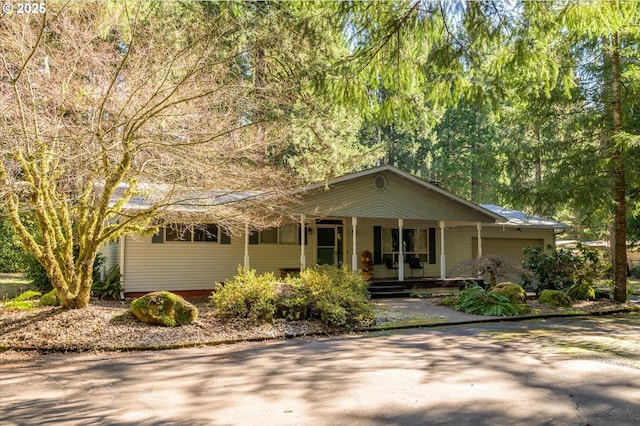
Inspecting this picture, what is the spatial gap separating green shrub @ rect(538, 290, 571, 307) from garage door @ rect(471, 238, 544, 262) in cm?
608

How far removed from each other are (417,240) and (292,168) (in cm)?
575

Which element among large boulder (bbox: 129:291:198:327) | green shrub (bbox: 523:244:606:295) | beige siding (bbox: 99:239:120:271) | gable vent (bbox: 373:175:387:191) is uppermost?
gable vent (bbox: 373:175:387:191)

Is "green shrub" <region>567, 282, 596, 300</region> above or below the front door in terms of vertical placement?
below

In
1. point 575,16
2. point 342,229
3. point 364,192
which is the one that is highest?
point 575,16

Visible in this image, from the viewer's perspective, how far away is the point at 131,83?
26.8 ft

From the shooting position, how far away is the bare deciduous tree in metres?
7.47

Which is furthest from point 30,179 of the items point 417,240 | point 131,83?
point 417,240

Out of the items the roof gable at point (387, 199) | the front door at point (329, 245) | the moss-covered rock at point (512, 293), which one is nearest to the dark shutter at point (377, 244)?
the front door at point (329, 245)

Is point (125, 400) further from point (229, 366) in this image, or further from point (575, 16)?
point (575, 16)

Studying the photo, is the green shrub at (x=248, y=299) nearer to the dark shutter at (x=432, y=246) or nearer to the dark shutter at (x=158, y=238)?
the dark shutter at (x=158, y=238)

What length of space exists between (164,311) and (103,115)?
377cm

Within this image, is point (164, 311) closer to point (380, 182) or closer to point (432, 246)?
point (380, 182)

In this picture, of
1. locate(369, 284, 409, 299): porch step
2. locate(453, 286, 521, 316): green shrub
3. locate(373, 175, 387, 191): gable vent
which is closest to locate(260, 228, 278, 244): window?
locate(369, 284, 409, 299): porch step

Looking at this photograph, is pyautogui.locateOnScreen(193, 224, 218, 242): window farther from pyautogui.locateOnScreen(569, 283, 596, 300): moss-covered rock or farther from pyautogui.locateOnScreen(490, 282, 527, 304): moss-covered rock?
pyautogui.locateOnScreen(569, 283, 596, 300): moss-covered rock
